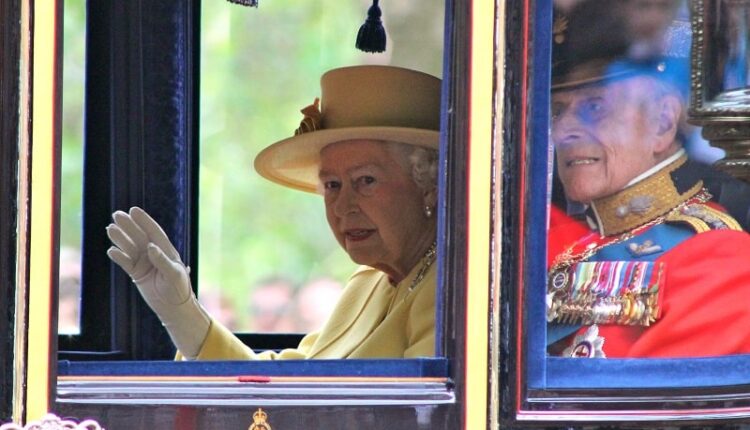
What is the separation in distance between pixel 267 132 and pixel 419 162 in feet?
1.57

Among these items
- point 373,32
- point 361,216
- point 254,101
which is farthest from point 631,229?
point 254,101

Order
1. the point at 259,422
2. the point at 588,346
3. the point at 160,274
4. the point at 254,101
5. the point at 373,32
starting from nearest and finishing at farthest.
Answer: the point at 259,422 → the point at 588,346 → the point at 160,274 → the point at 373,32 → the point at 254,101

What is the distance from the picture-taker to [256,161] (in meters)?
4.20

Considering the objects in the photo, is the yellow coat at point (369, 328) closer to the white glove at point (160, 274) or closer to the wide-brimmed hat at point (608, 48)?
the white glove at point (160, 274)

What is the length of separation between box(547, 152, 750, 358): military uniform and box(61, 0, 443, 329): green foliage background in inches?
37.0

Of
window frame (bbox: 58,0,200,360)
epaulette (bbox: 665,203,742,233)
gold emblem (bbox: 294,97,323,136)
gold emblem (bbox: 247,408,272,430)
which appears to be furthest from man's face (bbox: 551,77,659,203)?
window frame (bbox: 58,0,200,360)

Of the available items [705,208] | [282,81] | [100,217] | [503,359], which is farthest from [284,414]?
[282,81]

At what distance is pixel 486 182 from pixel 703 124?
44 cm

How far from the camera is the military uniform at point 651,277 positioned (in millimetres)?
2996

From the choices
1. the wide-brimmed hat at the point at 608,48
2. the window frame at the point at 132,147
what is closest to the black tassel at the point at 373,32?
the window frame at the point at 132,147

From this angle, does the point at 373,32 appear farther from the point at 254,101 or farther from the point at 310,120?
the point at 254,101

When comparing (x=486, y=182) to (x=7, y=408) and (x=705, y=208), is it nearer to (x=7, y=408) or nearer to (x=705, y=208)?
(x=705, y=208)

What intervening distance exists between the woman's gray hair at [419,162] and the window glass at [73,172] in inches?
29.4

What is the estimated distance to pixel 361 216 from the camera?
3.93 m
